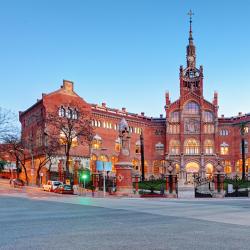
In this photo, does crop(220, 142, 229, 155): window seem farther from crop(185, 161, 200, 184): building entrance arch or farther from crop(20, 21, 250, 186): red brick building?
crop(185, 161, 200, 184): building entrance arch

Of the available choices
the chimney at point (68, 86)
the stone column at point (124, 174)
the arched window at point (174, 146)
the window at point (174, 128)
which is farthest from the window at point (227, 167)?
the stone column at point (124, 174)

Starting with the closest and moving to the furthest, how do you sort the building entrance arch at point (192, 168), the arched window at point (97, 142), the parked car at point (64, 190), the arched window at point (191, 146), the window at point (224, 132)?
the parked car at point (64, 190), the arched window at point (97, 142), the building entrance arch at point (192, 168), the arched window at point (191, 146), the window at point (224, 132)

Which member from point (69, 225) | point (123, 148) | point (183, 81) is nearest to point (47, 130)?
point (123, 148)

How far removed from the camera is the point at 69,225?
13516 mm

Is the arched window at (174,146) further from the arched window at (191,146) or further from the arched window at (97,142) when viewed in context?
the arched window at (97,142)

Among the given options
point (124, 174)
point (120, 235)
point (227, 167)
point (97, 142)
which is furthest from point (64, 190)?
point (227, 167)

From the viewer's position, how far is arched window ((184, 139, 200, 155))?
3442 inches

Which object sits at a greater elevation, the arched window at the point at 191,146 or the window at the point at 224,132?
the window at the point at 224,132

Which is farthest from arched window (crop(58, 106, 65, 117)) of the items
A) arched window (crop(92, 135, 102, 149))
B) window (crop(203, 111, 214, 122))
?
window (crop(203, 111, 214, 122))

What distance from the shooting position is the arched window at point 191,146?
87438 mm

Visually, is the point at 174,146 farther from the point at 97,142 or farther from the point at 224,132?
the point at 97,142

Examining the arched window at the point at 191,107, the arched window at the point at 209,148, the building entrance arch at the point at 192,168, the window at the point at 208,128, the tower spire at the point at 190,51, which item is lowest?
the building entrance arch at the point at 192,168

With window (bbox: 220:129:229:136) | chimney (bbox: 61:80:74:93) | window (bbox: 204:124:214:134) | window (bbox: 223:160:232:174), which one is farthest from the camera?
window (bbox: 220:129:229:136)

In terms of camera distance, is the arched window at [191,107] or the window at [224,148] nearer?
the arched window at [191,107]
